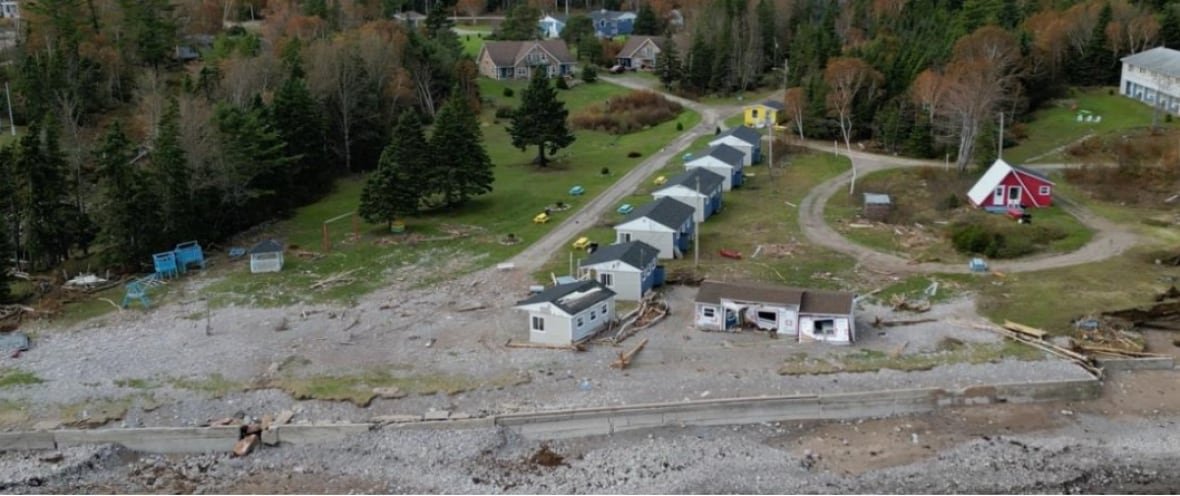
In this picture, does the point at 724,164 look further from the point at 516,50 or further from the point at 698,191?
the point at 516,50

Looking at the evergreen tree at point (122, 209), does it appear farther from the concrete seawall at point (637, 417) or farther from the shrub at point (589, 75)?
the shrub at point (589, 75)

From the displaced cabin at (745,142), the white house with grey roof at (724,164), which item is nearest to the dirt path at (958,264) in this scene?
the white house with grey roof at (724,164)

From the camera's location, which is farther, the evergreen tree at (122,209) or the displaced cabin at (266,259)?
the displaced cabin at (266,259)

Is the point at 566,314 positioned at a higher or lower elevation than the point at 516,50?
lower

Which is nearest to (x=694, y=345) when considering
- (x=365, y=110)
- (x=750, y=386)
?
(x=750, y=386)

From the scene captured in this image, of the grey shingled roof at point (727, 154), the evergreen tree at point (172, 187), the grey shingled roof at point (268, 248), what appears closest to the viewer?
the grey shingled roof at point (268, 248)

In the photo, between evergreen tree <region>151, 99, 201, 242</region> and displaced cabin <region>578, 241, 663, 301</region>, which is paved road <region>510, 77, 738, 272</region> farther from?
evergreen tree <region>151, 99, 201, 242</region>

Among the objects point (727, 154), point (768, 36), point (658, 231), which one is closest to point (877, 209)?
point (727, 154)
